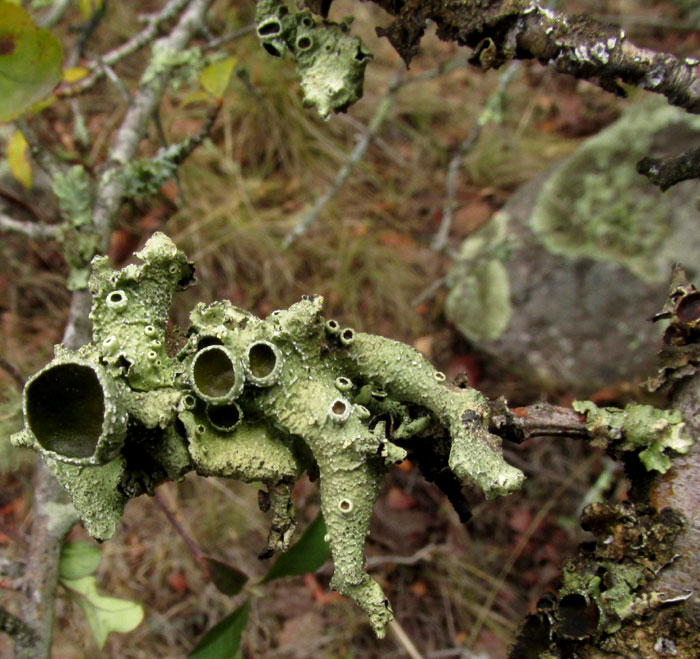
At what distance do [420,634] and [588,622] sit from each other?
1258 millimetres

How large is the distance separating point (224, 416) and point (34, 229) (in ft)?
2.94

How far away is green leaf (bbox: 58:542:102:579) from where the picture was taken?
1129mm

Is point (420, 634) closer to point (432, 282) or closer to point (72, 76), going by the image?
point (432, 282)

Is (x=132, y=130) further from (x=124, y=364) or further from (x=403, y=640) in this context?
(x=403, y=640)

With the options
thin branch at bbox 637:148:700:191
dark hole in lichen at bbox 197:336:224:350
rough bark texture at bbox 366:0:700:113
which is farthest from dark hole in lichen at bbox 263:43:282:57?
thin branch at bbox 637:148:700:191

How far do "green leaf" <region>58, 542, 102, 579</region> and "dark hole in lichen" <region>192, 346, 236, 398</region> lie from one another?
0.64 metres

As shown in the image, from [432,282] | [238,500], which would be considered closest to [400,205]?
[432,282]

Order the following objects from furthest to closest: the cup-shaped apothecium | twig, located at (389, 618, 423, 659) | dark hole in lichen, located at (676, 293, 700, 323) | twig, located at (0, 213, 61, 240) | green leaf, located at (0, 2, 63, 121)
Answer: twig, located at (389, 618, 423, 659) → twig, located at (0, 213, 61, 240) → green leaf, located at (0, 2, 63, 121) → dark hole in lichen, located at (676, 293, 700, 323) → the cup-shaped apothecium

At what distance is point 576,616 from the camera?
797mm

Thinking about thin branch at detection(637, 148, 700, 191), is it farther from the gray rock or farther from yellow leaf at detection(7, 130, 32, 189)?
yellow leaf at detection(7, 130, 32, 189)

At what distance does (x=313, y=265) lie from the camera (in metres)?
2.35

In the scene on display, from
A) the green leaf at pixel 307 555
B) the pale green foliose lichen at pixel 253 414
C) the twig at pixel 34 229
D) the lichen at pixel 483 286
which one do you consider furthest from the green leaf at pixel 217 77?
the lichen at pixel 483 286

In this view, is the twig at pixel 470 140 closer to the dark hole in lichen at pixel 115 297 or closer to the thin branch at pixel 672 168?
the thin branch at pixel 672 168

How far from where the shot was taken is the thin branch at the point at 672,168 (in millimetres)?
881
